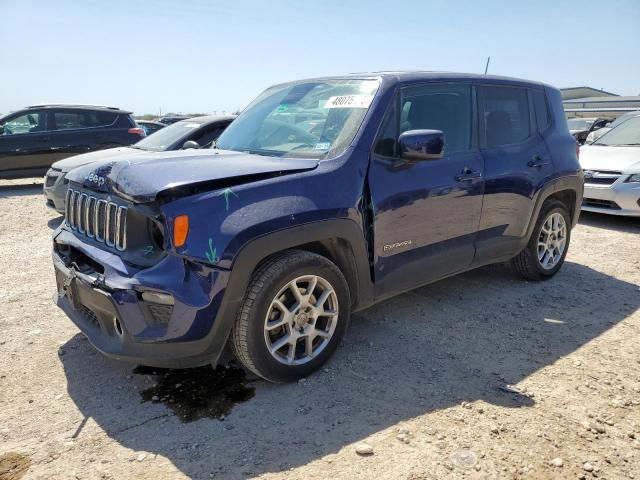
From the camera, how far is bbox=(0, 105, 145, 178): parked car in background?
10477 millimetres

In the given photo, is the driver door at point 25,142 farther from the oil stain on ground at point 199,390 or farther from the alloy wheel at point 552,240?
the alloy wheel at point 552,240

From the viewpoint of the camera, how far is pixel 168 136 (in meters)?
7.59

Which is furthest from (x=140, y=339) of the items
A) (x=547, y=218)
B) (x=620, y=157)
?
(x=620, y=157)

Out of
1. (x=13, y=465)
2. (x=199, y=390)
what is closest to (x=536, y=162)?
Answer: (x=199, y=390)

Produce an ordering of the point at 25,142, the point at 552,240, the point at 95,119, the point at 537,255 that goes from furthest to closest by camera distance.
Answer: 1. the point at 95,119
2. the point at 25,142
3. the point at 552,240
4. the point at 537,255

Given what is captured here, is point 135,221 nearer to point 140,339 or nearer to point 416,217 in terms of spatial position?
point 140,339

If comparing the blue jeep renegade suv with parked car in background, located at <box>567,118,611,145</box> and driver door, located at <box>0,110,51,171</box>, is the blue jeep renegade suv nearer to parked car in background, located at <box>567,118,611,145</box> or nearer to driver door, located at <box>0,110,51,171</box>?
parked car in background, located at <box>567,118,611,145</box>

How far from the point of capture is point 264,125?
3.90 metres

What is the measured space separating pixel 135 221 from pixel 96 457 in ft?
3.94

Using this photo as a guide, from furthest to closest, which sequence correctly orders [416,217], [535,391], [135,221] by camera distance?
[416,217] → [535,391] → [135,221]

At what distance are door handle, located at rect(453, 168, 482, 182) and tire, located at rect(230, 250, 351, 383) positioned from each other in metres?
1.29

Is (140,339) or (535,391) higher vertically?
(140,339)

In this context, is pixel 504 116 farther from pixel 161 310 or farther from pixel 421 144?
pixel 161 310

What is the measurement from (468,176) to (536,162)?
1.02m
